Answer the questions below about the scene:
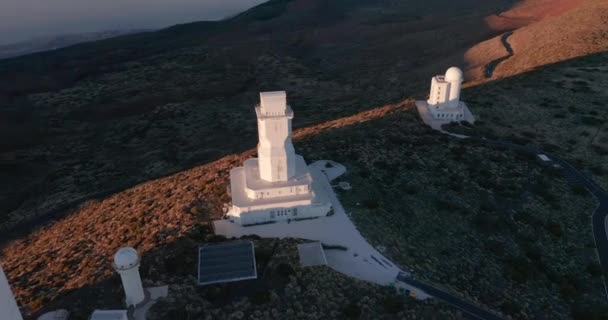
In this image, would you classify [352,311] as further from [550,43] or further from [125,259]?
[550,43]

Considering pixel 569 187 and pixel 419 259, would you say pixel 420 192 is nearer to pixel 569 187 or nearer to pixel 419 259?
pixel 419 259

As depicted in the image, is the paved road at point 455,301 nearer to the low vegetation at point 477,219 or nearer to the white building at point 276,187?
the low vegetation at point 477,219

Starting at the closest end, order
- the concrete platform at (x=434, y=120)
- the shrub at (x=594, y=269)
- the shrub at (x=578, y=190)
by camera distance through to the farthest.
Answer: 1. the shrub at (x=594, y=269)
2. the shrub at (x=578, y=190)
3. the concrete platform at (x=434, y=120)

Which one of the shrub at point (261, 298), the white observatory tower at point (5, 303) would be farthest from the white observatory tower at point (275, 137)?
the white observatory tower at point (5, 303)

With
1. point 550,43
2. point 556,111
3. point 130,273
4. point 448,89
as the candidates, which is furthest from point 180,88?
point 130,273

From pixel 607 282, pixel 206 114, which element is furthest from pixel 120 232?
pixel 206 114
